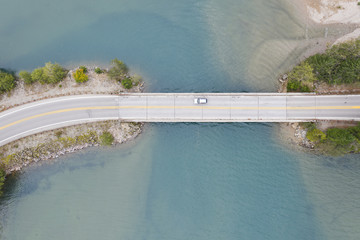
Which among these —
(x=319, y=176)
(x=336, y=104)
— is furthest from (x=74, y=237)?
(x=336, y=104)

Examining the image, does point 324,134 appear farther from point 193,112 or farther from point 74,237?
point 74,237

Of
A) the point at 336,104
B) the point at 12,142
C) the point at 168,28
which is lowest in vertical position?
the point at 12,142

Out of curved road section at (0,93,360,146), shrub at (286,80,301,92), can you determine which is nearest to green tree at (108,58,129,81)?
curved road section at (0,93,360,146)

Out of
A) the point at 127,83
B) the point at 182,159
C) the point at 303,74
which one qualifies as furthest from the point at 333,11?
the point at 127,83

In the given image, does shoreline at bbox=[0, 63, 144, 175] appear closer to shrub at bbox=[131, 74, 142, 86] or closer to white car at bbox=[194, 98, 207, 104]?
shrub at bbox=[131, 74, 142, 86]

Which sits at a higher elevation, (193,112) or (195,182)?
(193,112)

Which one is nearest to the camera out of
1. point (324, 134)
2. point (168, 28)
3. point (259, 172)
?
point (324, 134)

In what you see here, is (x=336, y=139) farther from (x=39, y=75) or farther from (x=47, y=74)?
(x=39, y=75)

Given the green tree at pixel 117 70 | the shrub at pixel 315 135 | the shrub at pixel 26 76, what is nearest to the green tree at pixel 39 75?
the shrub at pixel 26 76
